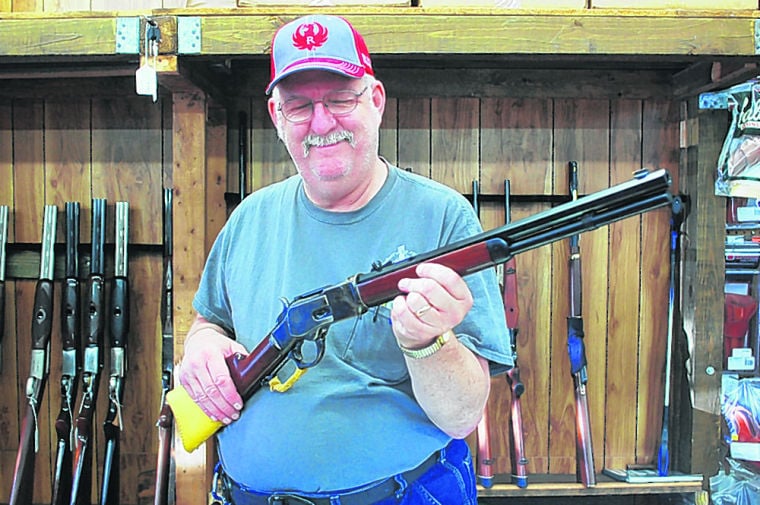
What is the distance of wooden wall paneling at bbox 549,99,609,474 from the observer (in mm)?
2752

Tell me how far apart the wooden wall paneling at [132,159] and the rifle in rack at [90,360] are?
145 millimetres

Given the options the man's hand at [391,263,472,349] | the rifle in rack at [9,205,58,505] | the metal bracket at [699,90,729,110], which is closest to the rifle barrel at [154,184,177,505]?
the rifle in rack at [9,205,58,505]

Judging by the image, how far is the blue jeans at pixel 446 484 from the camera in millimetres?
1223

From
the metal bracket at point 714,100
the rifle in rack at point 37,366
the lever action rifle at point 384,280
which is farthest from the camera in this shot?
the metal bracket at point 714,100

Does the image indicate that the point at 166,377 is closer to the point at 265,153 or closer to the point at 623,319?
the point at 265,153

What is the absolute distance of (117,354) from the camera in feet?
8.62

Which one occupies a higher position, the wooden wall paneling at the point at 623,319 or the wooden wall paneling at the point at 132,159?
the wooden wall paneling at the point at 132,159

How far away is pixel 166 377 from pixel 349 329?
1.48 meters

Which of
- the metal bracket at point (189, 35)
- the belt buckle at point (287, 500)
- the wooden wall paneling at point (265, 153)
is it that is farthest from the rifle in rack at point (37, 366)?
the belt buckle at point (287, 500)

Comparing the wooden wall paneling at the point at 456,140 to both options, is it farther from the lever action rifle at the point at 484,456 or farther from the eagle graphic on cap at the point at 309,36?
the eagle graphic on cap at the point at 309,36

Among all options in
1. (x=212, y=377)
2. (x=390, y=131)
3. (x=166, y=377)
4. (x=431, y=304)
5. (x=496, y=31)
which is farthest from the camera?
(x=390, y=131)

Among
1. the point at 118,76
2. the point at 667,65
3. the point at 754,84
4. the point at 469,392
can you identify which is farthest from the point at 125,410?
the point at 754,84

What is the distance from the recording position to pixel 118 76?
8.86 ft

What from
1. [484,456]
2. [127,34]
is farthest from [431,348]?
[484,456]
